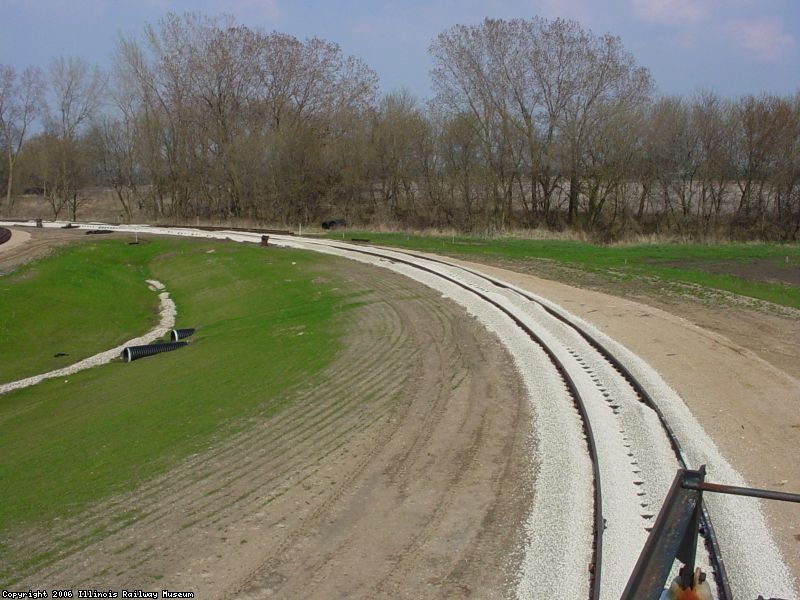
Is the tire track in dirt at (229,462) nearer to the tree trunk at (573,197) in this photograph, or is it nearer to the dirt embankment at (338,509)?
the dirt embankment at (338,509)

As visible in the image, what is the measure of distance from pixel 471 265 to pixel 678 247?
12.9 meters

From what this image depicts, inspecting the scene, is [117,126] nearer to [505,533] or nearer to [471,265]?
[471,265]

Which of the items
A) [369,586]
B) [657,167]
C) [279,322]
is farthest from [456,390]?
[657,167]

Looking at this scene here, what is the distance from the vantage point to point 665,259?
3184 cm

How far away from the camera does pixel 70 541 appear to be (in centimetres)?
783

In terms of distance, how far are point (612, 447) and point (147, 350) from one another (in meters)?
16.7

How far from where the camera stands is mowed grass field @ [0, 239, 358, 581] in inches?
414

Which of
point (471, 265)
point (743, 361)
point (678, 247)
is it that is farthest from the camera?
point (678, 247)

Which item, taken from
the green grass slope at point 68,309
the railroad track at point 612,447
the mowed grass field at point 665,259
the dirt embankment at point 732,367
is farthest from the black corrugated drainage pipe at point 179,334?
the mowed grass field at point 665,259

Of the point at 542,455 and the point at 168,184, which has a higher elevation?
the point at 168,184

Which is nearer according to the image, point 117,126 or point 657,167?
point 657,167

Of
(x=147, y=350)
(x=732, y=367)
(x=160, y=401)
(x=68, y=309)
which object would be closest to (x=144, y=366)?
(x=147, y=350)

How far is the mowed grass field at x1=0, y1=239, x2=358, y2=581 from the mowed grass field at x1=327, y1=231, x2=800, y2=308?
8447mm

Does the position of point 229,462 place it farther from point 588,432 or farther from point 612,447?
point 612,447
